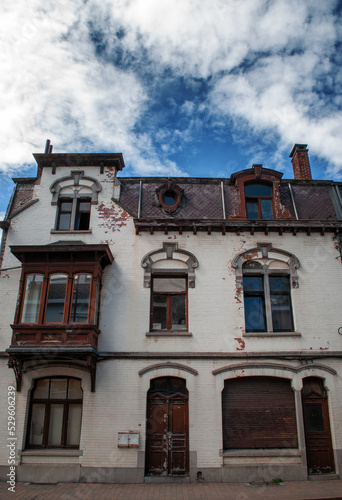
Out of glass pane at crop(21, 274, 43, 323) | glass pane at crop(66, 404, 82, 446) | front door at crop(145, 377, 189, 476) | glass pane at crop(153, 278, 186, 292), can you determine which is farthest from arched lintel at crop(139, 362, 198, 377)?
glass pane at crop(21, 274, 43, 323)

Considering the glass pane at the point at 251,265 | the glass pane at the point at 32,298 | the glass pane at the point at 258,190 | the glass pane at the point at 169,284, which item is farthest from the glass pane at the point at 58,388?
the glass pane at the point at 258,190

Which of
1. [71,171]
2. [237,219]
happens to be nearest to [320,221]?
[237,219]

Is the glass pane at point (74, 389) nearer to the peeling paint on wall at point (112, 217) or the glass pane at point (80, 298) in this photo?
the glass pane at point (80, 298)

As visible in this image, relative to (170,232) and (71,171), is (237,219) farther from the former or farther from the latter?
(71,171)

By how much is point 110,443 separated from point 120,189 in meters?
8.80

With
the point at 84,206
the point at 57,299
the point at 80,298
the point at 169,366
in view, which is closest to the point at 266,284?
the point at 169,366

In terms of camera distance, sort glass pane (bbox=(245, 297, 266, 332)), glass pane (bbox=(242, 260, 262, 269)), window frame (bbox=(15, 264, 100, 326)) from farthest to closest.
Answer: glass pane (bbox=(242, 260, 262, 269)) → glass pane (bbox=(245, 297, 266, 332)) → window frame (bbox=(15, 264, 100, 326))

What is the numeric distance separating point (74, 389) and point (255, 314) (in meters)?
6.50

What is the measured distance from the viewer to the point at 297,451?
1080 cm

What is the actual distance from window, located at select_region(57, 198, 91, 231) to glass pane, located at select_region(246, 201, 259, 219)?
6122 mm

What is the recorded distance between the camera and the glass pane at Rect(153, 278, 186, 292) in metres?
12.5

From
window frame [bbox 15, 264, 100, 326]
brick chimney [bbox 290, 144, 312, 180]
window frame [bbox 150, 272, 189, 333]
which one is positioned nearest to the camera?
window frame [bbox 15, 264, 100, 326]

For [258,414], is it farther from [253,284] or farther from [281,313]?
[253,284]

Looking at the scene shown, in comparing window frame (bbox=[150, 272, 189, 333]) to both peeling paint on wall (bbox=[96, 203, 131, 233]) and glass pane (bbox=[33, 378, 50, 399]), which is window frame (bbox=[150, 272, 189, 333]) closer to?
peeling paint on wall (bbox=[96, 203, 131, 233])
